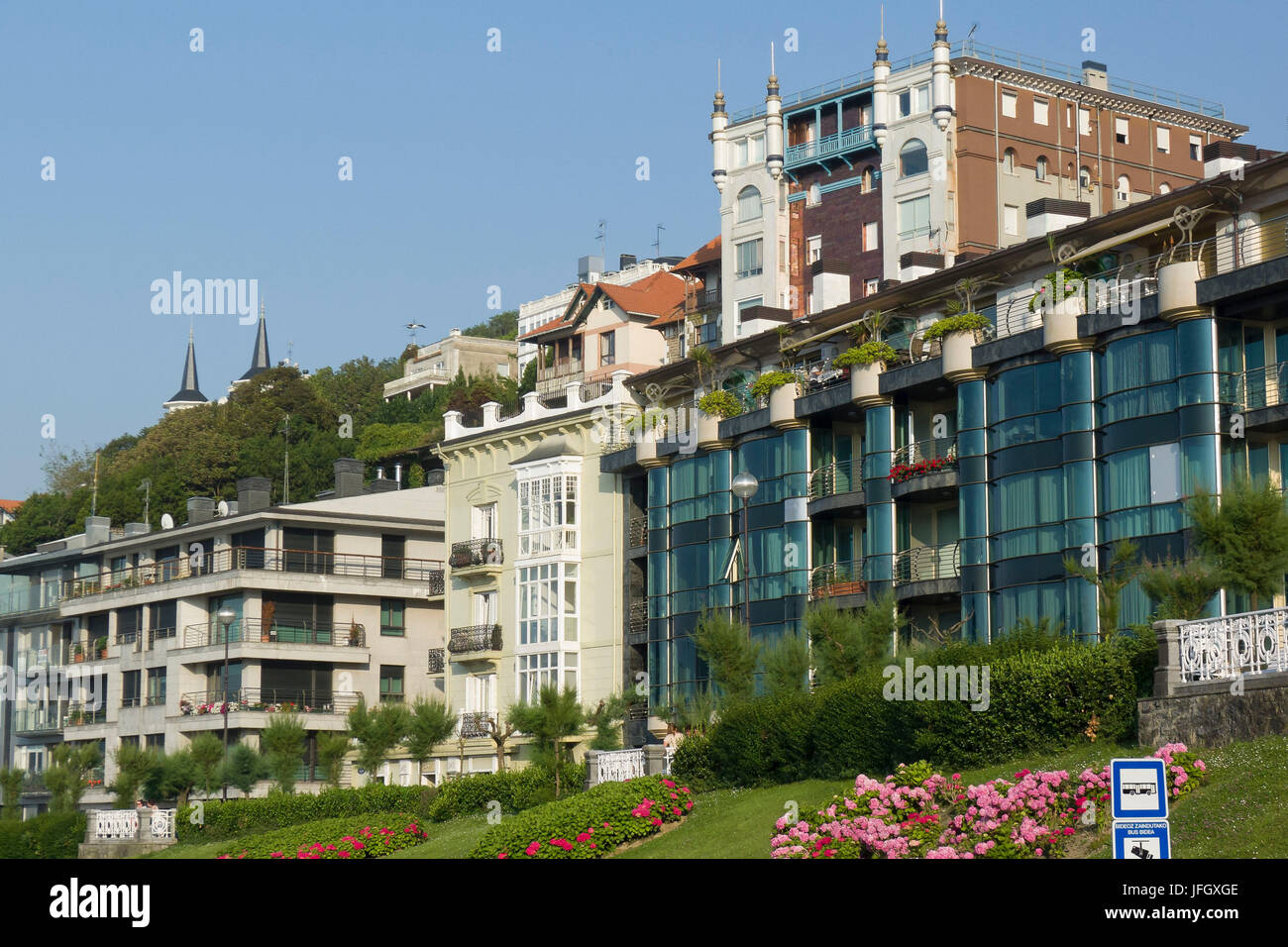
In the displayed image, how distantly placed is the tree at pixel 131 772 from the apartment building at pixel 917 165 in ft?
90.1

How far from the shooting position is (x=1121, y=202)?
73938 mm

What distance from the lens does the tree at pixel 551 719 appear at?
48562 mm

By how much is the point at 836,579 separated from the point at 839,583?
27cm

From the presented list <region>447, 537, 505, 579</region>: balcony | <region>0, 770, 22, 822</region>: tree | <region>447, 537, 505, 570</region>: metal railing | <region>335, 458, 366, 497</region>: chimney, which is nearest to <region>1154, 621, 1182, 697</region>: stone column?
<region>447, 537, 505, 579</region>: balcony

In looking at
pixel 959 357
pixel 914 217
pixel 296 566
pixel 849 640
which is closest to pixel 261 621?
pixel 296 566

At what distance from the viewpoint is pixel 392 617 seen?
74875 mm

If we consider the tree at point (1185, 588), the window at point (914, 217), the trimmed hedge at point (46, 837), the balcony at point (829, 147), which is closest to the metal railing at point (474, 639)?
the trimmed hedge at point (46, 837)

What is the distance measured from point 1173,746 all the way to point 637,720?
34.4m

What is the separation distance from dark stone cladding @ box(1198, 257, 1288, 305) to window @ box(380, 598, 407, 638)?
4259 cm

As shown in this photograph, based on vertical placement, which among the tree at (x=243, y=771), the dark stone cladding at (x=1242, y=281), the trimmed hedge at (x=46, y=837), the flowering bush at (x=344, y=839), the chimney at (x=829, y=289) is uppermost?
the chimney at (x=829, y=289)

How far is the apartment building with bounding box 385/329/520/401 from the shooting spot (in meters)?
151

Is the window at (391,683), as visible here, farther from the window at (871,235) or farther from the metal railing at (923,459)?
the metal railing at (923,459)

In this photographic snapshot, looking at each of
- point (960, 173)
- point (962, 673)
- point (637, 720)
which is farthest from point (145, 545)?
point (962, 673)
